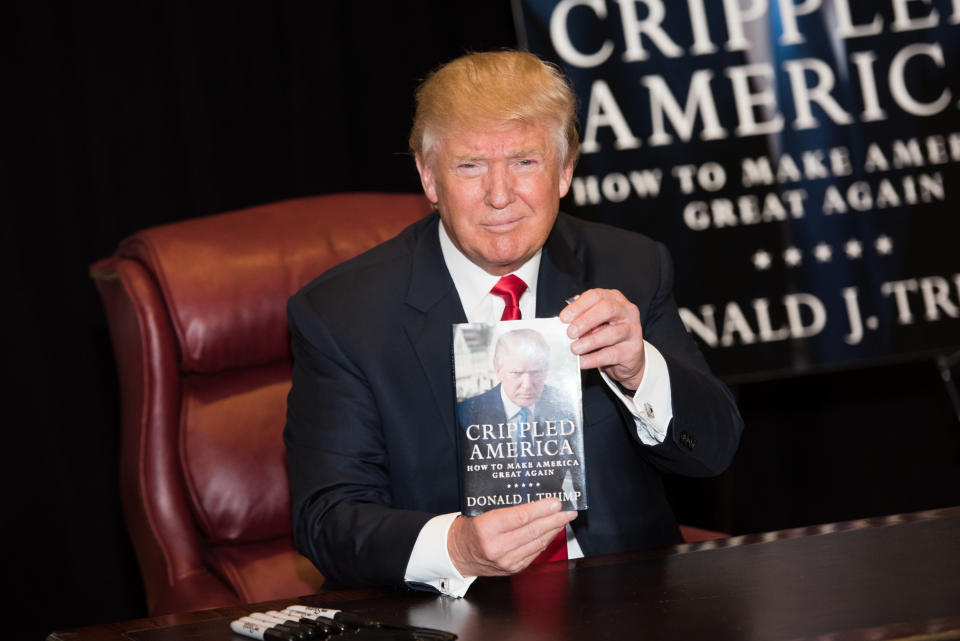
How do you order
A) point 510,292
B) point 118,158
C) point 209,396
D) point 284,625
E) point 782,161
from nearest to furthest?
point 284,625 → point 510,292 → point 209,396 → point 782,161 → point 118,158

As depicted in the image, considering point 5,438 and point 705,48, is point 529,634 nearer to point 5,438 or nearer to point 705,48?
point 705,48

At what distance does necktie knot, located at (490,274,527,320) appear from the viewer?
1897 millimetres

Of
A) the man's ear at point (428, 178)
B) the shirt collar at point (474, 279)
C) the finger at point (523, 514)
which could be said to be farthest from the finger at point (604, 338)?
the man's ear at point (428, 178)

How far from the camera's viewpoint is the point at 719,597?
1.39 m

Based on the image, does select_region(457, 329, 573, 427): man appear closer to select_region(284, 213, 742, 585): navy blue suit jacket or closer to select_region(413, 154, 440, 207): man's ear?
select_region(284, 213, 742, 585): navy blue suit jacket

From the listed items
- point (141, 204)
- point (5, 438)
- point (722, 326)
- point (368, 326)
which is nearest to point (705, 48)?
point (722, 326)

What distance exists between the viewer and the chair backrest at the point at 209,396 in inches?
89.2

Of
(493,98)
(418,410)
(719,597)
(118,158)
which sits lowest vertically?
(719,597)

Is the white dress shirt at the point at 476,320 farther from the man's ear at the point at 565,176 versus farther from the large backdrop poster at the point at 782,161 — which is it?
the large backdrop poster at the point at 782,161

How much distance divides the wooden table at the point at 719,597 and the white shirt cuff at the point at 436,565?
0.08 feet

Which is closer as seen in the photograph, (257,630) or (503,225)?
(257,630)

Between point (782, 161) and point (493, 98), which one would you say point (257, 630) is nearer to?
point (493, 98)

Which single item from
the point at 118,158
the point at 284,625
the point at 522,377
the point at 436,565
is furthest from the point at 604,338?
the point at 118,158

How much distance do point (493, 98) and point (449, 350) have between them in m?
0.43
